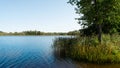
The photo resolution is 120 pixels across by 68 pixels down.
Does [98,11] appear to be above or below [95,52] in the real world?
above

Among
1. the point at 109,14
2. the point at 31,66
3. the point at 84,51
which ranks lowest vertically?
the point at 31,66

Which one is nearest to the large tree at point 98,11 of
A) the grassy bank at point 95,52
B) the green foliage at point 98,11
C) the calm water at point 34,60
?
the green foliage at point 98,11

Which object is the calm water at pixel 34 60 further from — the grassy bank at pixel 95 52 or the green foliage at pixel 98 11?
the green foliage at pixel 98 11

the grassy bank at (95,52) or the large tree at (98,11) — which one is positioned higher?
the large tree at (98,11)

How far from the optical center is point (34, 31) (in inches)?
4400

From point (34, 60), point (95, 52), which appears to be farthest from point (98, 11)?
point (34, 60)

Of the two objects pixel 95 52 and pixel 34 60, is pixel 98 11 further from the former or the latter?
pixel 34 60

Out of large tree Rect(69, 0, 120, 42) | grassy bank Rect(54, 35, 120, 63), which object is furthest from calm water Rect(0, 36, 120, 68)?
large tree Rect(69, 0, 120, 42)

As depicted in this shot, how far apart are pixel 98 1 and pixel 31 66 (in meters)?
8.07

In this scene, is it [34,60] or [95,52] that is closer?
[95,52]

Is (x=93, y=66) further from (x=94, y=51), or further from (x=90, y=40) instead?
(x=90, y=40)

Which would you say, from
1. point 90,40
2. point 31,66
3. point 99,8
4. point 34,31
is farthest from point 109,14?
point 34,31

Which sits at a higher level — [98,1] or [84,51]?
[98,1]

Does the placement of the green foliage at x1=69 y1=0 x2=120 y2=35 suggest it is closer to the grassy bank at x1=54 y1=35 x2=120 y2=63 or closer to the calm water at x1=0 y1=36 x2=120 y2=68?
the grassy bank at x1=54 y1=35 x2=120 y2=63
